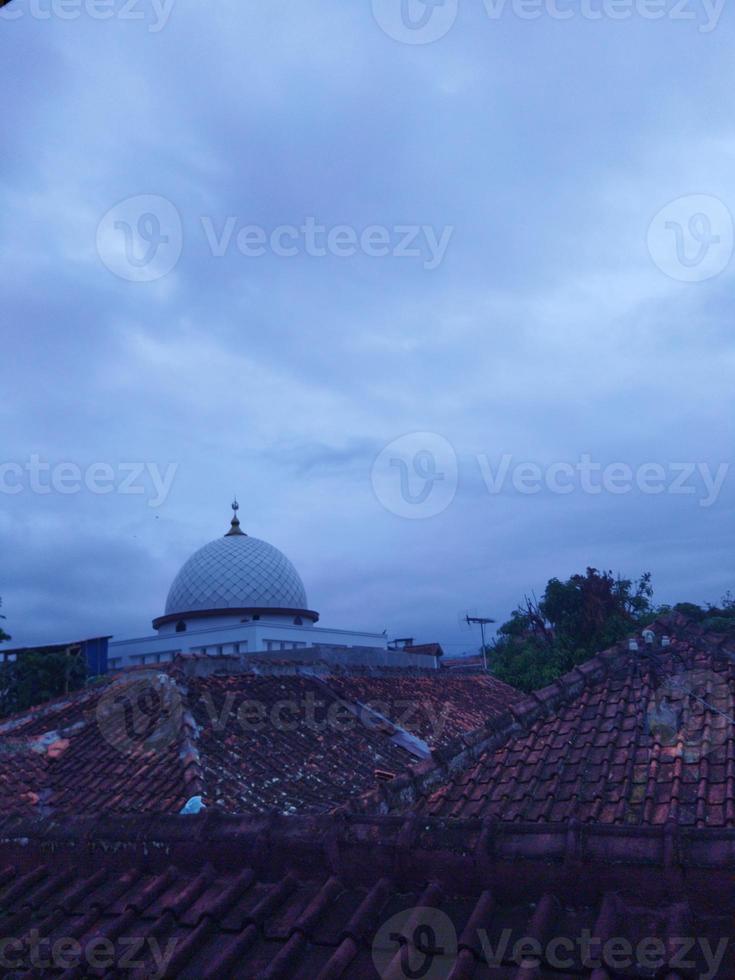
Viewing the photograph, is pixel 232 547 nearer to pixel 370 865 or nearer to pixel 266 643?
pixel 266 643

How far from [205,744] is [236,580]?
15.7m

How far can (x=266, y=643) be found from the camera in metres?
23.3

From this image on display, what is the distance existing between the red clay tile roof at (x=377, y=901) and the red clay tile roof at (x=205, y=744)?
3.82 meters

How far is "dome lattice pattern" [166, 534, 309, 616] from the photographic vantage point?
26312mm

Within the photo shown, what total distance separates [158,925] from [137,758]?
7799 millimetres

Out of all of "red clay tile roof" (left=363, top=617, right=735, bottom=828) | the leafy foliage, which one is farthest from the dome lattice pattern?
"red clay tile roof" (left=363, top=617, right=735, bottom=828)

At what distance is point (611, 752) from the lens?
22.9 ft

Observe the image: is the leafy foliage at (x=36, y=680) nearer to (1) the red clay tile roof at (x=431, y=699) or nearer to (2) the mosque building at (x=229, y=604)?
(2) the mosque building at (x=229, y=604)

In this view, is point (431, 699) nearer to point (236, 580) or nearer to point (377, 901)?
point (236, 580)

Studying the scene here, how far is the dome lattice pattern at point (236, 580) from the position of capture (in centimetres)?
2631

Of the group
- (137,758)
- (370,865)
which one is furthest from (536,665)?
(370,865)

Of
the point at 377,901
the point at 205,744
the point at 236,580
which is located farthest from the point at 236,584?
the point at 377,901

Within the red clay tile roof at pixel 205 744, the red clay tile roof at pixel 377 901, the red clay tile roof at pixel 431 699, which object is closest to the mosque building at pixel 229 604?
the red clay tile roof at pixel 431 699

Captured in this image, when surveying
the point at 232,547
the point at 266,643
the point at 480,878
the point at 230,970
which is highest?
the point at 232,547
